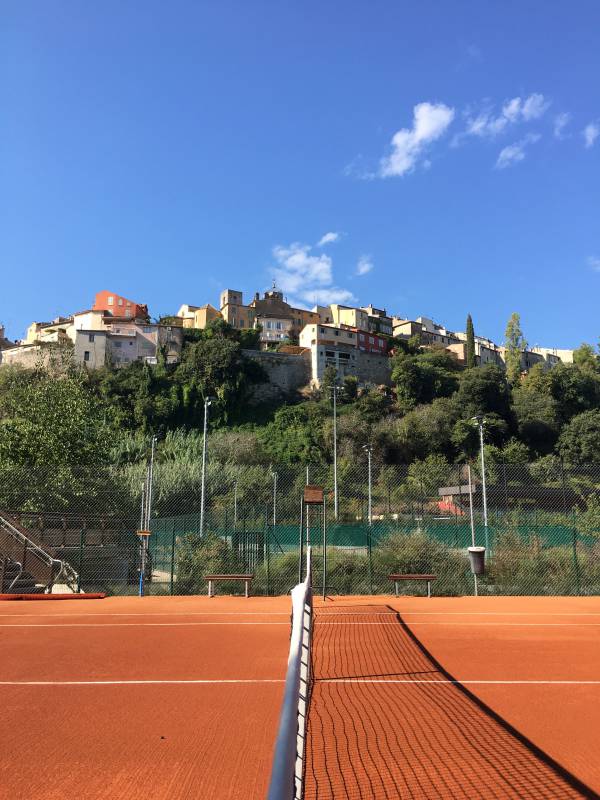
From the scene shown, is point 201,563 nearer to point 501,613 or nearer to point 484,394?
point 501,613

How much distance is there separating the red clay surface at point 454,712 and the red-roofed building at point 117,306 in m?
91.5

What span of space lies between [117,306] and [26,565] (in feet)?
277

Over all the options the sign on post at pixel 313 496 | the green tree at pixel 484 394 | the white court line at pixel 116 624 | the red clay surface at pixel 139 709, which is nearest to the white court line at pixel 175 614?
the white court line at pixel 116 624

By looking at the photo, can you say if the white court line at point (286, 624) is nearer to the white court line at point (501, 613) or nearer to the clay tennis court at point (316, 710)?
the clay tennis court at point (316, 710)

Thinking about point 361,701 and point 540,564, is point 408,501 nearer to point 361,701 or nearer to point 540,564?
point 540,564

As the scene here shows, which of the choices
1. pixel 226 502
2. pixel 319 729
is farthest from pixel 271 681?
pixel 226 502

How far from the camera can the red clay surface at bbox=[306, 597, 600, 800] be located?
3.72m

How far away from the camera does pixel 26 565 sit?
54.9ft

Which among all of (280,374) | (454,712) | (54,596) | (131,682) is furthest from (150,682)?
(280,374)

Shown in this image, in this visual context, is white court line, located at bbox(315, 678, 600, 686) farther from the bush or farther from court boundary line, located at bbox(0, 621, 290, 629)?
the bush

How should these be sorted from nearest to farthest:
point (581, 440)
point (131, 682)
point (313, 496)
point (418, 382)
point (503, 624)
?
point (131, 682) < point (503, 624) < point (313, 496) < point (581, 440) < point (418, 382)

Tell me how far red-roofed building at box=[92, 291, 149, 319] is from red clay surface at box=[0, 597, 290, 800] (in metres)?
89.8

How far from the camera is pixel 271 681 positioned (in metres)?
6.40

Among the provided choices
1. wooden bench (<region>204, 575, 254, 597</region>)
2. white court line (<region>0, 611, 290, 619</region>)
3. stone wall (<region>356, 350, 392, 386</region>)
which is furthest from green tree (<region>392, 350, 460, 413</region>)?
white court line (<region>0, 611, 290, 619</region>)
